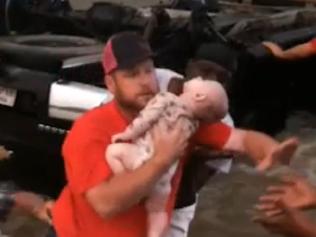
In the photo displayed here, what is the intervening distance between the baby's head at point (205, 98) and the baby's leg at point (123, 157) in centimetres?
23

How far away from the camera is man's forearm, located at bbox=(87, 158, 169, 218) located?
2600 mm

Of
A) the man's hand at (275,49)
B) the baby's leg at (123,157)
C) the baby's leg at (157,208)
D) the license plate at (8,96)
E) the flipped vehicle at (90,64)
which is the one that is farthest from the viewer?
the man's hand at (275,49)

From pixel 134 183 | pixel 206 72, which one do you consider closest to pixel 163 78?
pixel 206 72

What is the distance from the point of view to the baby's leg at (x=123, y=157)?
2.73 m

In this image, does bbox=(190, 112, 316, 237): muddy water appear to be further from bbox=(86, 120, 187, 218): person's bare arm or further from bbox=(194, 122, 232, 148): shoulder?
bbox=(86, 120, 187, 218): person's bare arm

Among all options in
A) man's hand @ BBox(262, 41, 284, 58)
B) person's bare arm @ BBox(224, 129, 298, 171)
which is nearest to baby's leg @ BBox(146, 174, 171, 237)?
person's bare arm @ BBox(224, 129, 298, 171)

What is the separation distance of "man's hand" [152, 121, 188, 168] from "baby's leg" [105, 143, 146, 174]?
0.23ft

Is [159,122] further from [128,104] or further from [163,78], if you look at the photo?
[163,78]

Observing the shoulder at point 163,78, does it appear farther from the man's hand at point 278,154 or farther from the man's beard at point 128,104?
the man's hand at point 278,154

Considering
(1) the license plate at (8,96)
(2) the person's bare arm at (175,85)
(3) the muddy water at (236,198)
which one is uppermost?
(2) the person's bare arm at (175,85)

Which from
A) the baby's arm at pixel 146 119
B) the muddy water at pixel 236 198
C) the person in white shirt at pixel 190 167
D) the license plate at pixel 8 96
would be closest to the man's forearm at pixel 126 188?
the baby's arm at pixel 146 119

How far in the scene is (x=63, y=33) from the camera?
274 inches

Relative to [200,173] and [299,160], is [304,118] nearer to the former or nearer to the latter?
[299,160]

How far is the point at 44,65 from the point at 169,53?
0.78 m
